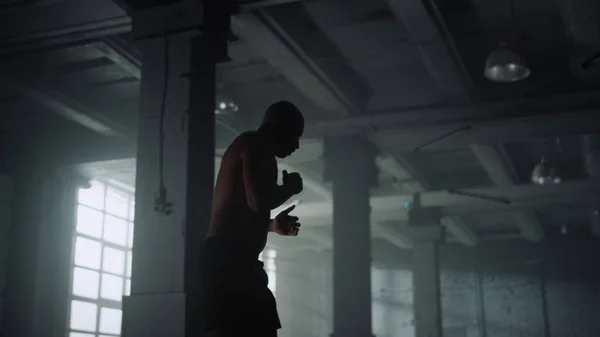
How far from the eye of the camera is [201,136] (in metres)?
6.32

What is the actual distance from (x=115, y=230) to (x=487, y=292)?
11867 millimetres

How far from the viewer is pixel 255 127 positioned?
38.0 feet

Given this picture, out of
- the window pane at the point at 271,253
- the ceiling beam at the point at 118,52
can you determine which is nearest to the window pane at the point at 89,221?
the ceiling beam at the point at 118,52

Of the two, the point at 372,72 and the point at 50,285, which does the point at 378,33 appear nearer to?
the point at 372,72

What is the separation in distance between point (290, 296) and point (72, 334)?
1070 cm

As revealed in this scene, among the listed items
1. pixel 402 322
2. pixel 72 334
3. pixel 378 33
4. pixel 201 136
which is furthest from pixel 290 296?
pixel 201 136

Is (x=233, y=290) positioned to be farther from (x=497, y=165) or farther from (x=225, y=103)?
(x=497, y=165)

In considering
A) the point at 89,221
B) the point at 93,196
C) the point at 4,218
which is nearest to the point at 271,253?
the point at 93,196

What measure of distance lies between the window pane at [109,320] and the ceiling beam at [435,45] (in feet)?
28.8

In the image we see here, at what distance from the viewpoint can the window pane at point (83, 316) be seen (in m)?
13.7

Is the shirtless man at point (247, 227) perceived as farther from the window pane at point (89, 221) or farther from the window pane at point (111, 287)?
the window pane at point (111, 287)

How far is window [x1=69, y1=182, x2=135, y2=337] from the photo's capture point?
547 inches

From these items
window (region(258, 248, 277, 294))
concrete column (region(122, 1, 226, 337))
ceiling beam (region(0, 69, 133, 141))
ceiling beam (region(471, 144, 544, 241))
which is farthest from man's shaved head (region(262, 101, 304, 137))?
window (region(258, 248, 277, 294))

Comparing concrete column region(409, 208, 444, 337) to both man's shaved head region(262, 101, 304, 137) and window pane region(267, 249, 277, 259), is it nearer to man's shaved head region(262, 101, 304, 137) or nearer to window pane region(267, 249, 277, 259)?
window pane region(267, 249, 277, 259)
